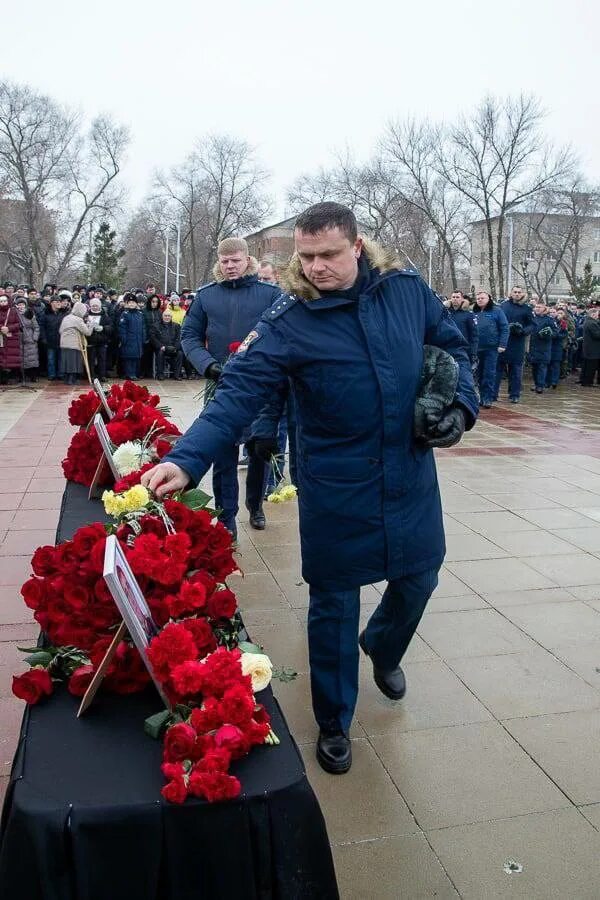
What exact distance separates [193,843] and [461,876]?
41.8 inches

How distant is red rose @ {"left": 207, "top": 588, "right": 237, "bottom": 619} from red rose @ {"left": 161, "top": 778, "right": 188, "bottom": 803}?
2.11 feet

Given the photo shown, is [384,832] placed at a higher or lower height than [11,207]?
lower

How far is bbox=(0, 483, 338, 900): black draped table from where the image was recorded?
5.35 ft

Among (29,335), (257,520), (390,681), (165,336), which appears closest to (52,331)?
(29,335)

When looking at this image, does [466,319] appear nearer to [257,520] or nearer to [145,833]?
[257,520]

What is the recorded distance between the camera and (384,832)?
8.38 feet

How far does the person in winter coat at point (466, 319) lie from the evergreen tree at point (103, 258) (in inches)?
1430

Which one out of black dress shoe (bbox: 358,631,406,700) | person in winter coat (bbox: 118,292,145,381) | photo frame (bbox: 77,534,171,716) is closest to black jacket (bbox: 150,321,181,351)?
person in winter coat (bbox: 118,292,145,381)

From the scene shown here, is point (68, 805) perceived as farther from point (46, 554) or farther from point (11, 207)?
point (11, 207)

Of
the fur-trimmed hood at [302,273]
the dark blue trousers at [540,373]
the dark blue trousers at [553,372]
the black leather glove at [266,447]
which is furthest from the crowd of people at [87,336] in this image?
the fur-trimmed hood at [302,273]

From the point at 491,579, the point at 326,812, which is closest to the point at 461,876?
the point at 326,812

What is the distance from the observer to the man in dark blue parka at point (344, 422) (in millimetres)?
2588

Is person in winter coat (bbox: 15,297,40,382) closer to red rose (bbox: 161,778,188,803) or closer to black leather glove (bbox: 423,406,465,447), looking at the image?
black leather glove (bbox: 423,406,465,447)

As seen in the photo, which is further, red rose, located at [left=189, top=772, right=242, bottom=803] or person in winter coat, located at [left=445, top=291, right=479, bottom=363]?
person in winter coat, located at [left=445, top=291, right=479, bottom=363]
